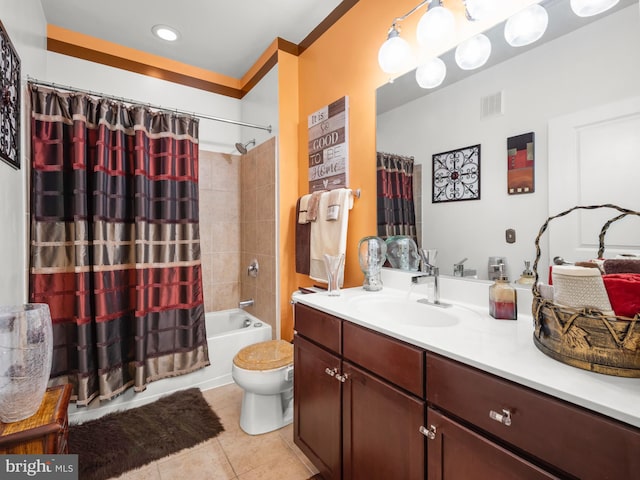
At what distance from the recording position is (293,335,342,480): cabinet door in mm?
1246

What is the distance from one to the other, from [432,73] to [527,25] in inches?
15.8

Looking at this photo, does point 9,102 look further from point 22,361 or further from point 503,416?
point 503,416

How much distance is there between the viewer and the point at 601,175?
3.16 feet

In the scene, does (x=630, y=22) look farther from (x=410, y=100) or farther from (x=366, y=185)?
(x=366, y=185)

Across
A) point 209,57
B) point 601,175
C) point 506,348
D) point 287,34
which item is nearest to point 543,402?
point 506,348

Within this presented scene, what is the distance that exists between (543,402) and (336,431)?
0.85 metres

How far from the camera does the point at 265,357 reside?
71.3 inches

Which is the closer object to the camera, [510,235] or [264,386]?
[510,235]

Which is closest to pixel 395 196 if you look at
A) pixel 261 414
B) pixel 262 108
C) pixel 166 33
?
pixel 261 414

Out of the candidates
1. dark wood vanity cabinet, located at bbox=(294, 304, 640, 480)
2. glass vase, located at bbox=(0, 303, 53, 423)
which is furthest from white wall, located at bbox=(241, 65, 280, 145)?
glass vase, located at bbox=(0, 303, 53, 423)

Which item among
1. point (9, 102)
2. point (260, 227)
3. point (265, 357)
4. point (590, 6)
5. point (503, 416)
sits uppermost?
point (590, 6)

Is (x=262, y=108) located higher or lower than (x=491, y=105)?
higher

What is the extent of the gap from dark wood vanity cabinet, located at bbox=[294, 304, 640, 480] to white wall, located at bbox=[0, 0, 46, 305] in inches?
51.5

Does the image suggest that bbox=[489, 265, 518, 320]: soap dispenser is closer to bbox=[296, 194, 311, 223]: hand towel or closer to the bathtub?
bbox=[296, 194, 311, 223]: hand towel
